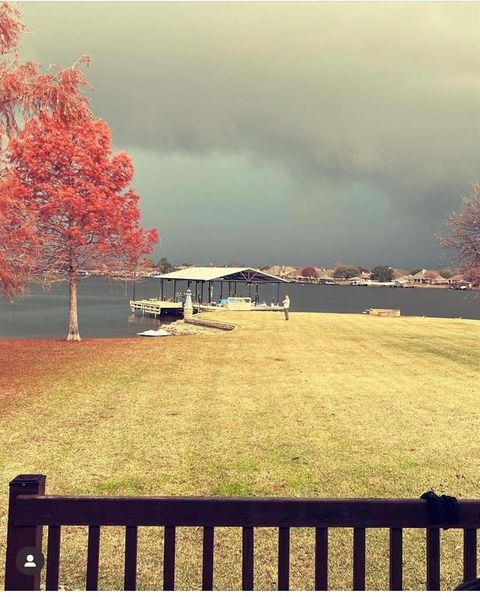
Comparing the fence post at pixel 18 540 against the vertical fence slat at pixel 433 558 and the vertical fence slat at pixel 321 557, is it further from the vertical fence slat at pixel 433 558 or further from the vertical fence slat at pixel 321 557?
the vertical fence slat at pixel 433 558

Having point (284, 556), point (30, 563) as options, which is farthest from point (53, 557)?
point (284, 556)

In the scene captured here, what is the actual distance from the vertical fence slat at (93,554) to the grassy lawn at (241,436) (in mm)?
2196

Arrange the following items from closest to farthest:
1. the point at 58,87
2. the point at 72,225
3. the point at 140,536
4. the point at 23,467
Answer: the point at 140,536 < the point at 23,467 < the point at 58,87 < the point at 72,225

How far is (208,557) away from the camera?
2902mm

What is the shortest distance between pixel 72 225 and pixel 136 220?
3.34m

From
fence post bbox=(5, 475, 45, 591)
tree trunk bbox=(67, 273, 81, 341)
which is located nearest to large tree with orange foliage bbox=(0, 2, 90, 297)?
fence post bbox=(5, 475, 45, 591)

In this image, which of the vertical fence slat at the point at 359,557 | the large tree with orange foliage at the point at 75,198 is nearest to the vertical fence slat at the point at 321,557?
the vertical fence slat at the point at 359,557

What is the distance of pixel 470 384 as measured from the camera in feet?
47.7

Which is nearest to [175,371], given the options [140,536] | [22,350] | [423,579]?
[22,350]

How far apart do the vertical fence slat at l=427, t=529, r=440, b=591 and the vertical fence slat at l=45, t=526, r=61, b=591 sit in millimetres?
2136

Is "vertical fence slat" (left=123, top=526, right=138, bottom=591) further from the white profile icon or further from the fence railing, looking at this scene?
the white profile icon

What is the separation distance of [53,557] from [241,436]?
662cm

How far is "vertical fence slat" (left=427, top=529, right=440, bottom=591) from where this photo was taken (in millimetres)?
2908

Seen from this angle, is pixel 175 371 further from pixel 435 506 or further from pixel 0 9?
pixel 435 506
